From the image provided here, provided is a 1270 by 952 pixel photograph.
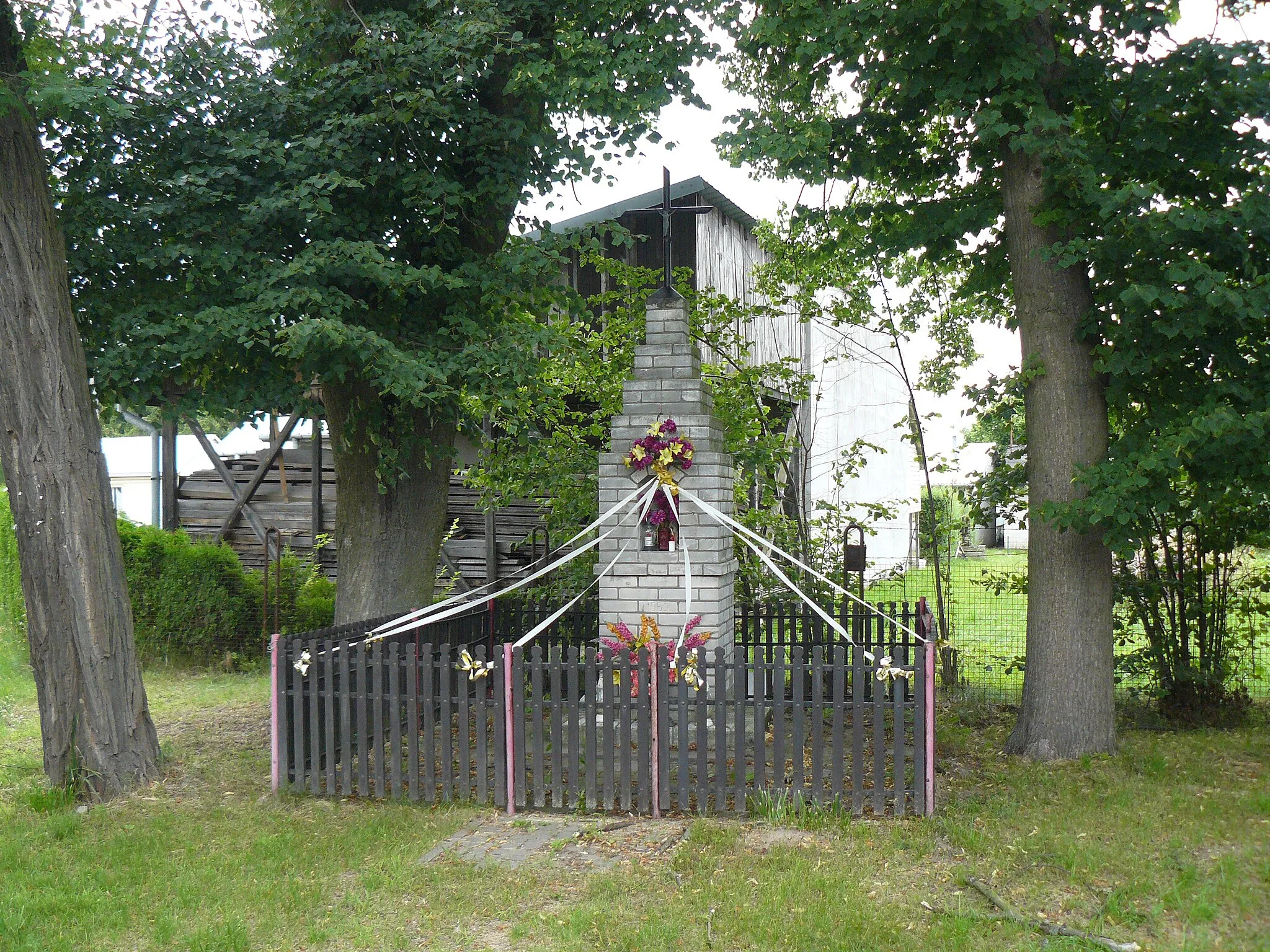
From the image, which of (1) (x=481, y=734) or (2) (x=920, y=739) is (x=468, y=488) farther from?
(2) (x=920, y=739)

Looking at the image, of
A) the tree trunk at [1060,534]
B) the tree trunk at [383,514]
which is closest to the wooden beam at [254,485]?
the tree trunk at [383,514]

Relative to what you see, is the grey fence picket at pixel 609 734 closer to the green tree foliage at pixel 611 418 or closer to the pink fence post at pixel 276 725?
the pink fence post at pixel 276 725

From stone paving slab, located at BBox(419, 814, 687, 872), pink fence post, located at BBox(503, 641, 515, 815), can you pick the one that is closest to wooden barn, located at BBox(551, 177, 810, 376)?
pink fence post, located at BBox(503, 641, 515, 815)

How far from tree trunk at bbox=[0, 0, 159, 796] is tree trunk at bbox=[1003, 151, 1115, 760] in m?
6.85

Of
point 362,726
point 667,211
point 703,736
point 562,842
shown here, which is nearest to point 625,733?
point 703,736

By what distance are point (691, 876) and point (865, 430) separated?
64.3 feet

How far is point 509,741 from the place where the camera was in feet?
22.7

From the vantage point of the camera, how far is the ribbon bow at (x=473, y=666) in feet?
22.5

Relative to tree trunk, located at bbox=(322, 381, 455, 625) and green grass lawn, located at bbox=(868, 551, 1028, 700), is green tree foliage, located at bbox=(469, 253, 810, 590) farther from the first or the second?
green grass lawn, located at bbox=(868, 551, 1028, 700)

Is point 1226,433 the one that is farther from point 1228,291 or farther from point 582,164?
point 582,164

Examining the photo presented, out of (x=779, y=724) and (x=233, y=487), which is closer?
(x=779, y=724)

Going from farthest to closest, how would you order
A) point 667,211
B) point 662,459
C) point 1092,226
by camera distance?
1. point 667,211
2. point 662,459
3. point 1092,226

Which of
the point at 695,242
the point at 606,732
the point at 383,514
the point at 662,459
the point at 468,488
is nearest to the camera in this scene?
the point at 606,732

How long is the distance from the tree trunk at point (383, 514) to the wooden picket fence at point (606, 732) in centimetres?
176
